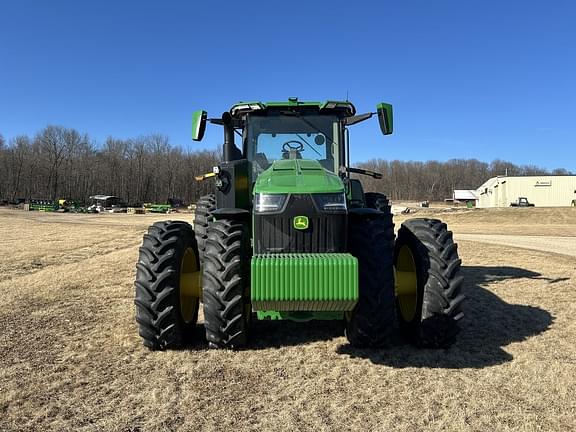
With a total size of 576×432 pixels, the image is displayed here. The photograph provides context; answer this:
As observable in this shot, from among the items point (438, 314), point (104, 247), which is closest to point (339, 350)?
point (438, 314)

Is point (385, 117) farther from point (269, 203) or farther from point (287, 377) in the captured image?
point (287, 377)

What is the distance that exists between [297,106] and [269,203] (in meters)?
1.86

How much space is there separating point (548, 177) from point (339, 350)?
67.2m

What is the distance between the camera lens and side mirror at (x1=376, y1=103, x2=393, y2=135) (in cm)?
546

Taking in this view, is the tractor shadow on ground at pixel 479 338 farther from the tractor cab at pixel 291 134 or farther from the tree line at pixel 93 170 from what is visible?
the tree line at pixel 93 170

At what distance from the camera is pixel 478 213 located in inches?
1629

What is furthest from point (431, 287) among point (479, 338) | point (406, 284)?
point (479, 338)

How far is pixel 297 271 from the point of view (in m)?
3.94

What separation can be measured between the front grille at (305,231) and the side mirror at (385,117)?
1.57 meters

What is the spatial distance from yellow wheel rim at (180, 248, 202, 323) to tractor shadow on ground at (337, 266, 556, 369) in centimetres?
173

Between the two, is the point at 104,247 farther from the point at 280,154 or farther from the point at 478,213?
the point at 478,213

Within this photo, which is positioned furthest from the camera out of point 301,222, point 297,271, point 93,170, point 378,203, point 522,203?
point 93,170

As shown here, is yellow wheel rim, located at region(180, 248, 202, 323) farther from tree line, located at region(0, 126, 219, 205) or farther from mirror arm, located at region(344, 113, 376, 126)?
tree line, located at region(0, 126, 219, 205)

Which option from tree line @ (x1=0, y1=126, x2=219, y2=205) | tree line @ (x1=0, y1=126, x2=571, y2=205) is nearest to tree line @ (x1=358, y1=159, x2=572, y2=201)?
tree line @ (x1=0, y1=126, x2=571, y2=205)
